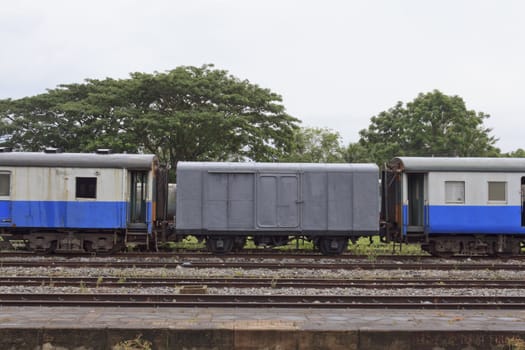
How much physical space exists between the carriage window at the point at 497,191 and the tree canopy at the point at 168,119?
12.9 meters

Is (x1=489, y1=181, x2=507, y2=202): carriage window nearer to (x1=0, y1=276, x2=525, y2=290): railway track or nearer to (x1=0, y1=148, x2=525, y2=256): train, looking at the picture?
(x1=0, y1=148, x2=525, y2=256): train

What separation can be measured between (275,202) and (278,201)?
0.34ft

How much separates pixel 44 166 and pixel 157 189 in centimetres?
349

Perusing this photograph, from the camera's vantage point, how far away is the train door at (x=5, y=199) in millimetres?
16234

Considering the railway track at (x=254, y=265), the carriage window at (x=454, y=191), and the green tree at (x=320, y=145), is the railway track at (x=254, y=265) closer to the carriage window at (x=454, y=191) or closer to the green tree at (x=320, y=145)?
the carriage window at (x=454, y=191)

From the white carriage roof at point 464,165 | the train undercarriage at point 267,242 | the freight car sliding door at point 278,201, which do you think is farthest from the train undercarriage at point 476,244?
the freight car sliding door at point 278,201

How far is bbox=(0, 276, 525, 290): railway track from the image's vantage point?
1165cm

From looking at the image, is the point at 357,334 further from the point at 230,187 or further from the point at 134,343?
the point at 230,187

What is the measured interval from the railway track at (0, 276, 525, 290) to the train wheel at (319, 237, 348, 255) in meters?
4.65

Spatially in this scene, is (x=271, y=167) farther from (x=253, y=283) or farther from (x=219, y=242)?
(x=253, y=283)

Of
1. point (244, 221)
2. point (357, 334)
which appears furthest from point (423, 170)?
point (357, 334)

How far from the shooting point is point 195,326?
709 centimetres

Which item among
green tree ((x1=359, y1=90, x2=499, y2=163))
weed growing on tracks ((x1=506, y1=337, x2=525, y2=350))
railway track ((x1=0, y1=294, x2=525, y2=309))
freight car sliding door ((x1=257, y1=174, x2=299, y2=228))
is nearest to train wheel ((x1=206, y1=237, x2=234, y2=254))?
freight car sliding door ((x1=257, y1=174, x2=299, y2=228))

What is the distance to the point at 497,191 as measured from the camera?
658 inches
